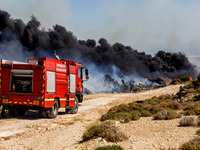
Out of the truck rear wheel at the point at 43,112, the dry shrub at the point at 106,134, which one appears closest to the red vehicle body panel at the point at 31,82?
the truck rear wheel at the point at 43,112

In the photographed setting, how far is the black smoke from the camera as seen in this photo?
63.3 meters

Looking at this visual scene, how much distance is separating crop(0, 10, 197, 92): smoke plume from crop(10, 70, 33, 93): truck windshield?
150 ft

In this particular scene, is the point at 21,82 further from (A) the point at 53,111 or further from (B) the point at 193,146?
(B) the point at 193,146

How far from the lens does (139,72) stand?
105375mm

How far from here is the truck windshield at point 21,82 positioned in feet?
54.3

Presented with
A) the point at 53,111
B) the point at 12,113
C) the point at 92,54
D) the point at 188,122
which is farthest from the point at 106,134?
the point at 92,54

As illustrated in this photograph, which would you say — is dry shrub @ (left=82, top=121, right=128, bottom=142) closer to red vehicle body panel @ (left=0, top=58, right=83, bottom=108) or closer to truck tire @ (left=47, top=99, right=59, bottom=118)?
red vehicle body panel @ (left=0, top=58, right=83, bottom=108)

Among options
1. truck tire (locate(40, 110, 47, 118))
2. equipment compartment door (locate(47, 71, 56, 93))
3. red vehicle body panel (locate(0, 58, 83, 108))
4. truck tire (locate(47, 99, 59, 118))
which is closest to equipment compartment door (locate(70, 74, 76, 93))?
red vehicle body panel (locate(0, 58, 83, 108))

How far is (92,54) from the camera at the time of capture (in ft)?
283

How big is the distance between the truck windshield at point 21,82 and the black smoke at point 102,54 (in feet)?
154

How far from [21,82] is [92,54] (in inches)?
2757

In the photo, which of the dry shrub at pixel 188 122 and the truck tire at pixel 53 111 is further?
the truck tire at pixel 53 111

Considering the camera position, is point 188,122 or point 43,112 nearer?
point 188,122

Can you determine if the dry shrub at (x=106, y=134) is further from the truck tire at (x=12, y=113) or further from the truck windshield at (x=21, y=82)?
the truck tire at (x=12, y=113)
